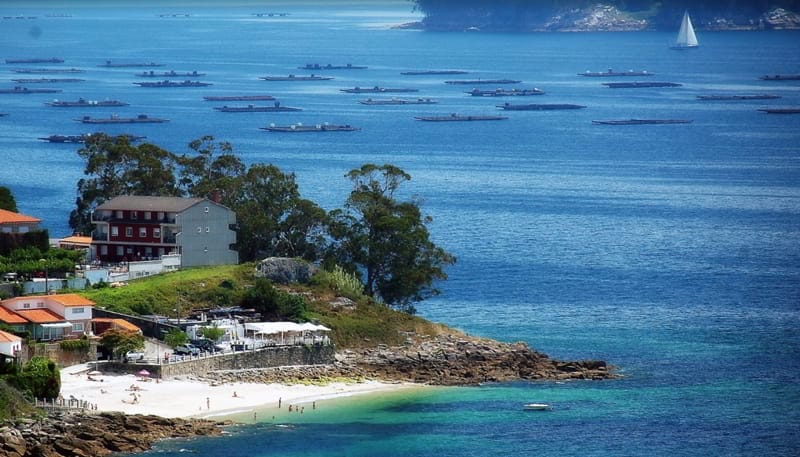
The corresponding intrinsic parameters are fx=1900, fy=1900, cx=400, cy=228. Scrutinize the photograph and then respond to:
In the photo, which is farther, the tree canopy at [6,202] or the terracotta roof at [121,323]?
the tree canopy at [6,202]

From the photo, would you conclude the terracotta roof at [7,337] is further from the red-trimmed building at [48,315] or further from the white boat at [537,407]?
the white boat at [537,407]

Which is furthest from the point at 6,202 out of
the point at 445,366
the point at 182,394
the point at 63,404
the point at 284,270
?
the point at 63,404

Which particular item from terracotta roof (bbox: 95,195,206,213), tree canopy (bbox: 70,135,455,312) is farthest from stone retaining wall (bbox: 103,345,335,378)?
terracotta roof (bbox: 95,195,206,213)

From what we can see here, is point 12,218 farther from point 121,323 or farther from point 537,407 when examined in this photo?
point 537,407

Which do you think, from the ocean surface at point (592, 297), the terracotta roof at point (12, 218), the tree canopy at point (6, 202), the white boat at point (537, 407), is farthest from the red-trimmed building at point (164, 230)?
the white boat at point (537, 407)

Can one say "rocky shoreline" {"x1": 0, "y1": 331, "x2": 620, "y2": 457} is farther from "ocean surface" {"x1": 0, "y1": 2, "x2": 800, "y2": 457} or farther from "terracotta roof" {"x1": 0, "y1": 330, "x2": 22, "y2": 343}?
"terracotta roof" {"x1": 0, "y1": 330, "x2": 22, "y2": 343}

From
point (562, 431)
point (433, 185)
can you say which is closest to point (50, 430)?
point (562, 431)
